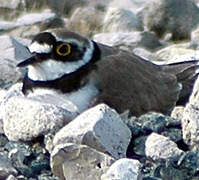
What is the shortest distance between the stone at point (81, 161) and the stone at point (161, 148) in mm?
417

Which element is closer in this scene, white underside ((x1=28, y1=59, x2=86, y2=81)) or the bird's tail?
white underside ((x1=28, y1=59, x2=86, y2=81))

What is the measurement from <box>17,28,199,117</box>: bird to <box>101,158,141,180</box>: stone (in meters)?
1.55

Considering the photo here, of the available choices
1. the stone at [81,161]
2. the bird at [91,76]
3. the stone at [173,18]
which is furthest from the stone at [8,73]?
the stone at [173,18]

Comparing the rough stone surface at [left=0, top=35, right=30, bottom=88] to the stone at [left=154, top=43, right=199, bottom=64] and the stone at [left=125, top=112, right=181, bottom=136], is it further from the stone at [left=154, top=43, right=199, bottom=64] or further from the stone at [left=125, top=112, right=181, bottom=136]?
the stone at [left=125, top=112, right=181, bottom=136]

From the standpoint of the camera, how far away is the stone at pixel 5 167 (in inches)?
195

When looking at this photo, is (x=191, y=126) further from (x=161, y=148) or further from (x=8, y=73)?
(x=8, y=73)

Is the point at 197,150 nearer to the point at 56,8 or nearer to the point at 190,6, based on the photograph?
the point at 190,6

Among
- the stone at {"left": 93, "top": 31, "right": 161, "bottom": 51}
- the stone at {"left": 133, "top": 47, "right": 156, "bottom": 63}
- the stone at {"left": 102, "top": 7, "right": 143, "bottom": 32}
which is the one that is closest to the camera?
the stone at {"left": 133, "top": 47, "right": 156, "bottom": 63}

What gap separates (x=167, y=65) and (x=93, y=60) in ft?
3.23

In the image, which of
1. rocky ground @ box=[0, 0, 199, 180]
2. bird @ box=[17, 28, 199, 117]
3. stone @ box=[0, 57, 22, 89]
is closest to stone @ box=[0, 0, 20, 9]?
stone @ box=[0, 57, 22, 89]

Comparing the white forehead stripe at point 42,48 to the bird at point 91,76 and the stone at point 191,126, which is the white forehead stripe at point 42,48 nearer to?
the bird at point 91,76

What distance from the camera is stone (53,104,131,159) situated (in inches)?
199

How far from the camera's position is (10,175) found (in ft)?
16.1

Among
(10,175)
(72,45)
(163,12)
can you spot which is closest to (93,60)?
(72,45)
